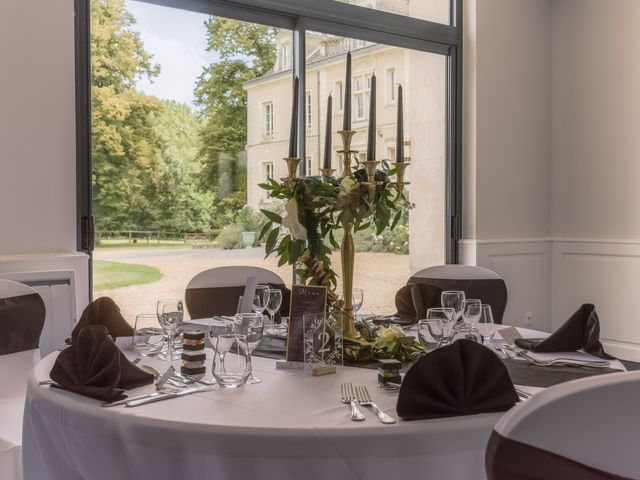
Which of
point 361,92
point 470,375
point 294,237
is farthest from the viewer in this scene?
point 361,92

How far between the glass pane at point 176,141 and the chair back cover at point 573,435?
117 inches

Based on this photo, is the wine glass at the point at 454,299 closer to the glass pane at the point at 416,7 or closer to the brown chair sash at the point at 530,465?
the brown chair sash at the point at 530,465

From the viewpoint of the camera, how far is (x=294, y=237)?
183 cm

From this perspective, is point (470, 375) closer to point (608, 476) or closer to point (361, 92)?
point (608, 476)

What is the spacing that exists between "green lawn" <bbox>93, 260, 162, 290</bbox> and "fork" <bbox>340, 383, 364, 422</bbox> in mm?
2363

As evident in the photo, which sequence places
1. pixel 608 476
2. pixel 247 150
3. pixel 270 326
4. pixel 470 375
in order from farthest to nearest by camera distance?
pixel 247 150 → pixel 270 326 → pixel 470 375 → pixel 608 476

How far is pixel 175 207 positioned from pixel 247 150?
23.1 inches

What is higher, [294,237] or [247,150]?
[247,150]

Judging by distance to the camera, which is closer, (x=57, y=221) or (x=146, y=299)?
(x=57, y=221)

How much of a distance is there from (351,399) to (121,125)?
2.66 m

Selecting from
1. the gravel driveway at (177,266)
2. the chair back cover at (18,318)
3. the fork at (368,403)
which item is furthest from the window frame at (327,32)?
the fork at (368,403)

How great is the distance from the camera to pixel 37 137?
319 cm

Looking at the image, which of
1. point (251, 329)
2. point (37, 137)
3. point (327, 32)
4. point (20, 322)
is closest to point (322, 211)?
point (251, 329)

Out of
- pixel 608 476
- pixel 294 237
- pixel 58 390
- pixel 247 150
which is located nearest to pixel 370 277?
pixel 247 150
